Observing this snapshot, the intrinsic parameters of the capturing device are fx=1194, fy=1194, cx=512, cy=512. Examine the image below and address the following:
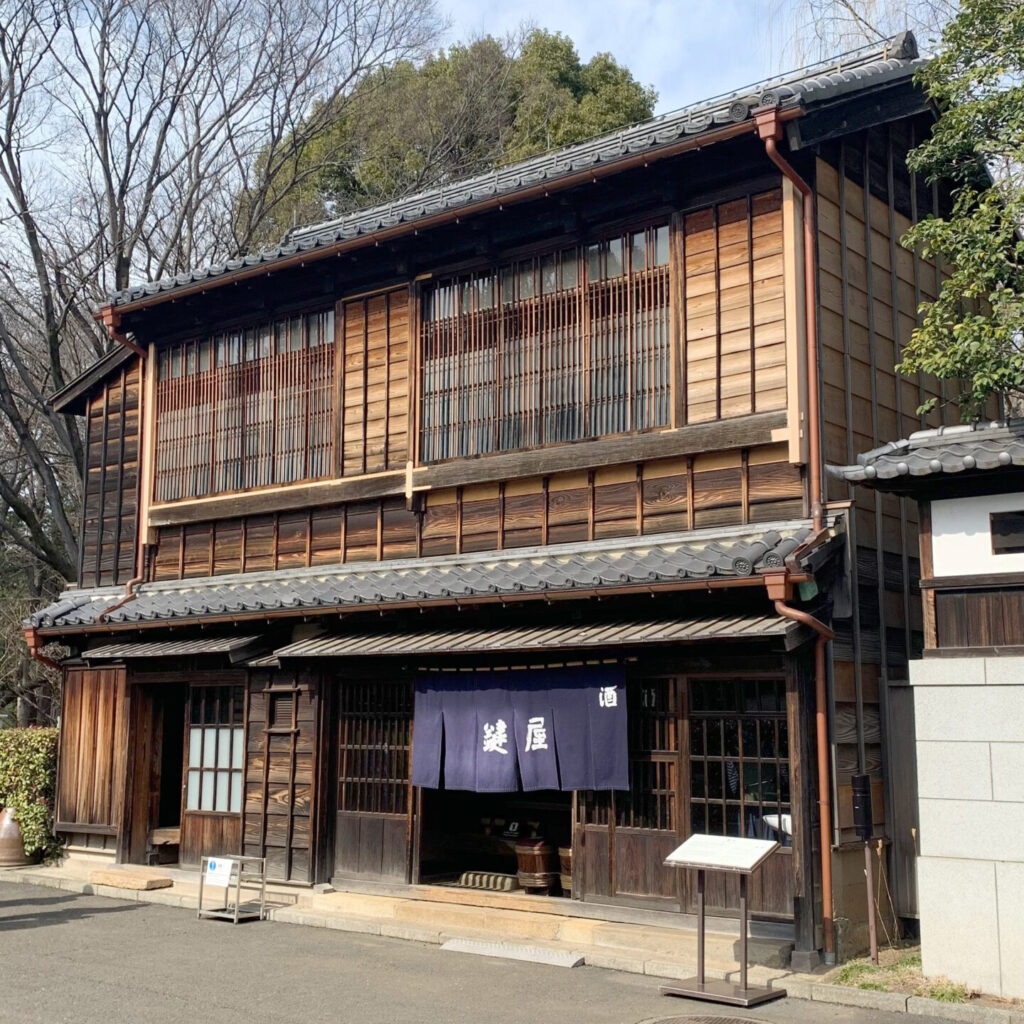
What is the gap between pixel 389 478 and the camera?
1426 cm

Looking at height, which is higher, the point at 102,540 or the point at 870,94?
the point at 870,94

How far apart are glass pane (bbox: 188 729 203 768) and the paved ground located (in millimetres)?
2910

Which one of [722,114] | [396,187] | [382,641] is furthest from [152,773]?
[396,187]

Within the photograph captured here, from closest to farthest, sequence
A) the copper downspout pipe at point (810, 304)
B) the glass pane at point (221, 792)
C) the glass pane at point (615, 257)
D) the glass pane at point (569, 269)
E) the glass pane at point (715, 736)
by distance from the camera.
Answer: the copper downspout pipe at point (810, 304) < the glass pane at point (715, 736) < the glass pane at point (615, 257) < the glass pane at point (569, 269) < the glass pane at point (221, 792)

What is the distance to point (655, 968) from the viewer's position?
33.5ft

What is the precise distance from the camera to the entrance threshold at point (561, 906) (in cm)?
1070

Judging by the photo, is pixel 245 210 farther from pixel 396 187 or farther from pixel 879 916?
pixel 879 916

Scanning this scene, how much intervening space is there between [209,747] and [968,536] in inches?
393

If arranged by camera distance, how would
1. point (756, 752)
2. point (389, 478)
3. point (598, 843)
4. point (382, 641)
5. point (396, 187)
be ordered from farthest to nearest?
point (396, 187) → point (389, 478) → point (382, 641) → point (598, 843) → point (756, 752)

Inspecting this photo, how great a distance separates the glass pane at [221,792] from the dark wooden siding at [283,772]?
717mm

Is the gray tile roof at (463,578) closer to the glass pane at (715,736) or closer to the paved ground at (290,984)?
the glass pane at (715,736)

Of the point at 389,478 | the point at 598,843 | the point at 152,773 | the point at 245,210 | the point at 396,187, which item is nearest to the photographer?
the point at 598,843

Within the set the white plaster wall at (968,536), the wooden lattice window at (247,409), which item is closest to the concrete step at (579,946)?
the white plaster wall at (968,536)

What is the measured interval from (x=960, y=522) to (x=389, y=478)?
22.4ft
